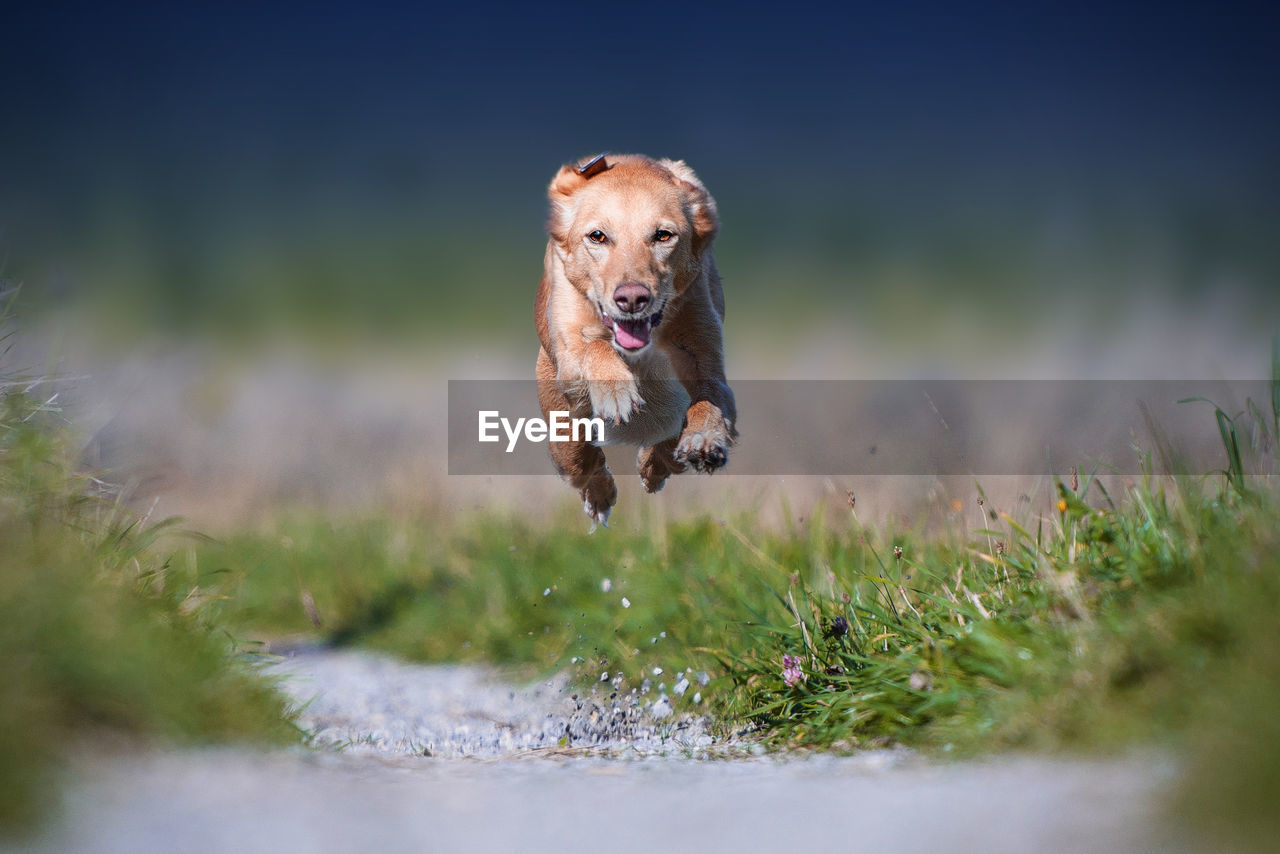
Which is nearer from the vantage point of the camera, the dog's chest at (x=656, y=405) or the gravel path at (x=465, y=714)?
the gravel path at (x=465, y=714)

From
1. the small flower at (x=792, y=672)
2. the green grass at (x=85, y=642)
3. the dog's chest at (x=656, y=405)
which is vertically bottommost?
the small flower at (x=792, y=672)

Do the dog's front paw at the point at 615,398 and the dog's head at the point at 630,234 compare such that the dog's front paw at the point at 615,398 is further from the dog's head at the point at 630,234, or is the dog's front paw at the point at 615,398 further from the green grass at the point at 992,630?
the green grass at the point at 992,630

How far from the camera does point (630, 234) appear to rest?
15.0 feet

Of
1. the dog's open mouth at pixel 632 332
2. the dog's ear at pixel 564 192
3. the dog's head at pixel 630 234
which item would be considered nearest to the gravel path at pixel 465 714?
the dog's open mouth at pixel 632 332

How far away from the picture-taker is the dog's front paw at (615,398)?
14.9ft

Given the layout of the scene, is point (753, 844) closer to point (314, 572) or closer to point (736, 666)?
point (736, 666)

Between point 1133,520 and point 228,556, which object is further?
point 228,556

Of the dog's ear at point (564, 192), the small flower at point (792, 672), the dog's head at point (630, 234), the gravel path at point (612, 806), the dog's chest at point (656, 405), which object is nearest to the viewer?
the gravel path at point (612, 806)

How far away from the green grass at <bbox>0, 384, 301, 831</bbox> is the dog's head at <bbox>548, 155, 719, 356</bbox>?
193cm

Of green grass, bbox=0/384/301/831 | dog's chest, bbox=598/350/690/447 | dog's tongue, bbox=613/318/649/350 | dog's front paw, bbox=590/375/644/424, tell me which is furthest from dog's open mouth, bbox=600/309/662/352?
green grass, bbox=0/384/301/831

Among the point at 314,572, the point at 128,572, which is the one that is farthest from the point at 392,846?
the point at 314,572

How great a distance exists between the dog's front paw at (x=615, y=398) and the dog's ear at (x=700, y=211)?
2.76ft

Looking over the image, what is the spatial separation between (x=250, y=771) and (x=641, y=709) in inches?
96.3

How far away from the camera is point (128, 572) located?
3.72m
